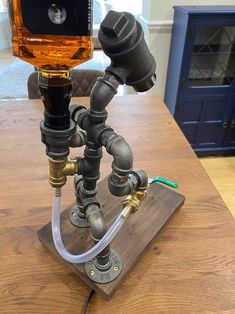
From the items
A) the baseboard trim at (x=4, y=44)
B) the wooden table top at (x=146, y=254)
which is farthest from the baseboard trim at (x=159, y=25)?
the baseboard trim at (x=4, y=44)

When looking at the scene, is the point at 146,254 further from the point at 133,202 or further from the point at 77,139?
the point at 77,139

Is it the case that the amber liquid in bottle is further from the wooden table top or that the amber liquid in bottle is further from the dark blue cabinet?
the dark blue cabinet

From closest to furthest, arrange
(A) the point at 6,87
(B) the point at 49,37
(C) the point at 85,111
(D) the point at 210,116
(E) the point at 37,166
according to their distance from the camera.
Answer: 1. (B) the point at 49,37
2. (C) the point at 85,111
3. (E) the point at 37,166
4. (D) the point at 210,116
5. (A) the point at 6,87

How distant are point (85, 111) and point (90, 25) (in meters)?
0.14

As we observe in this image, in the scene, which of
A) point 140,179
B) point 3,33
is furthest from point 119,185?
point 3,33

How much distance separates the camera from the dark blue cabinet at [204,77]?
1697 mm

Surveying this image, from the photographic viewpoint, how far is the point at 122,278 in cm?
53

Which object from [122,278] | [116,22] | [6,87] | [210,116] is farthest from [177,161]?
[6,87]

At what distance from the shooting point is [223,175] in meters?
1.97

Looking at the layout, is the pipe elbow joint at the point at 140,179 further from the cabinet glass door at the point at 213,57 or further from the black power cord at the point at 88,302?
the cabinet glass door at the point at 213,57

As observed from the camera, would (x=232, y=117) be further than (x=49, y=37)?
Yes

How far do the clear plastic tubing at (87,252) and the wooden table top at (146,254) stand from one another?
2.3 inches

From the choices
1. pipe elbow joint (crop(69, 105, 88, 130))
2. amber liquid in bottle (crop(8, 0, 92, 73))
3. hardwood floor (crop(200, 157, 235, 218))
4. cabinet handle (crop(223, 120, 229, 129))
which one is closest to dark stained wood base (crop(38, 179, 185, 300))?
pipe elbow joint (crop(69, 105, 88, 130))

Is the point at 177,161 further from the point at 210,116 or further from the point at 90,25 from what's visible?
the point at 210,116
